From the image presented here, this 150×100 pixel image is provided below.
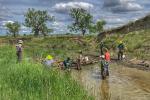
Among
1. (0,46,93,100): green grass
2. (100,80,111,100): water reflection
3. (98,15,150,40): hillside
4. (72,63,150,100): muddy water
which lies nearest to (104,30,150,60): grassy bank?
(72,63,150,100): muddy water

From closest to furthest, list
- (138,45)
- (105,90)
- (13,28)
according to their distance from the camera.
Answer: (105,90), (138,45), (13,28)

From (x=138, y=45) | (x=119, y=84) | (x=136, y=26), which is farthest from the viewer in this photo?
(x=136, y=26)

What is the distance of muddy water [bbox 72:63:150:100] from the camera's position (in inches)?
717

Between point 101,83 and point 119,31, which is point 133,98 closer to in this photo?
point 101,83

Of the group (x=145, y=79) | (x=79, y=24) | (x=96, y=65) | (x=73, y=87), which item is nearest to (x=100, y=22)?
(x=79, y=24)

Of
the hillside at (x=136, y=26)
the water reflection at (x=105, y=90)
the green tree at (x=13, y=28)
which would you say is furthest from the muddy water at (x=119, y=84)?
the green tree at (x=13, y=28)

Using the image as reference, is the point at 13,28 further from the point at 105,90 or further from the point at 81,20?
the point at 105,90

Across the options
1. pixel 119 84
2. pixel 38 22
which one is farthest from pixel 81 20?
pixel 119 84

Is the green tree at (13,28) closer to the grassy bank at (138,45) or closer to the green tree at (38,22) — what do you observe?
the green tree at (38,22)

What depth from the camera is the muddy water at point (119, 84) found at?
18203mm

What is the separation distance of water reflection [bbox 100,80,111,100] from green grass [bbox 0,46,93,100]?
3768mm

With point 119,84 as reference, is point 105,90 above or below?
above

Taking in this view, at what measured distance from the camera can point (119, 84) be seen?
890 inches

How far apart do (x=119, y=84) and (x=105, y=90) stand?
246 centimetres
